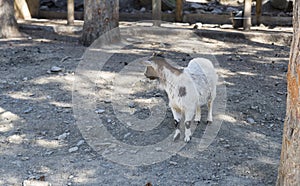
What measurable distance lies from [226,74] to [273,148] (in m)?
2.74

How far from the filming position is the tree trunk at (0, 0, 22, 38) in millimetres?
9359

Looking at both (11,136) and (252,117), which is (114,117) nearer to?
(11,136)

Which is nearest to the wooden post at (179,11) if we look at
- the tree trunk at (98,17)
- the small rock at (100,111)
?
Result: the tree trunk at (98,17)

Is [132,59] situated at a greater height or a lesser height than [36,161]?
greater

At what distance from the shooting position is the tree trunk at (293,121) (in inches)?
126

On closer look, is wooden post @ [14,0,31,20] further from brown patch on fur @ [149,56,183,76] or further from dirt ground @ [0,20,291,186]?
brown patch on fur @ [149,56,183,76]

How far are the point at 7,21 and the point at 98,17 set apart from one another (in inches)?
90.3

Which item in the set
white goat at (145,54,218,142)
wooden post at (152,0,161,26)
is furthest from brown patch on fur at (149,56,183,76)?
wooden post at (152,0,161,26)

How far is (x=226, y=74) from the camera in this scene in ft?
23.4

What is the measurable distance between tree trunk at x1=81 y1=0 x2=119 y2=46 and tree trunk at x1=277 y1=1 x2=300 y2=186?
5.74 meters

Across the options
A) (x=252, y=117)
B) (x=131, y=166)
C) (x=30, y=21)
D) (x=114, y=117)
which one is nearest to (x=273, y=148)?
(x=252, y=117)

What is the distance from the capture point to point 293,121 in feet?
10.8

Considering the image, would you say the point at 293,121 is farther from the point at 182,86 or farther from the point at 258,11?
the point at 258,11

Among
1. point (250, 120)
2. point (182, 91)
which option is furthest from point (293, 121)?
point (250, 120)
